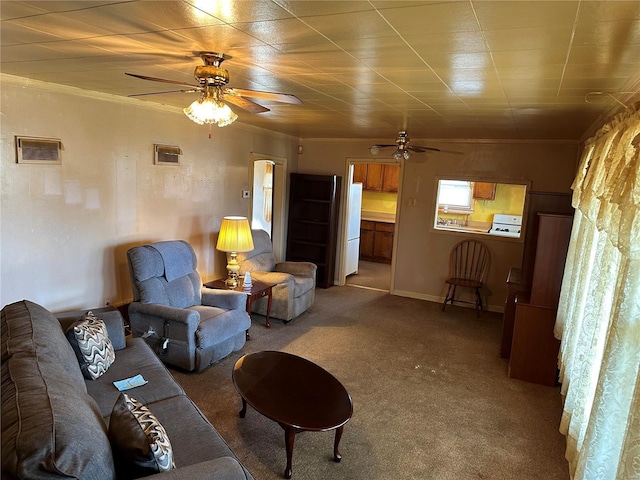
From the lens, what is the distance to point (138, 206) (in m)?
3.92

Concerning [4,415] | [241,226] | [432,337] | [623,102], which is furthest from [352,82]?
[432,337]

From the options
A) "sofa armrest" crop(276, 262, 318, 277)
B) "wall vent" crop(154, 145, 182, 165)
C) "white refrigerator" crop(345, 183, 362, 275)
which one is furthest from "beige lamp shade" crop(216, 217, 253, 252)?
"white refrigerator" crop(345, 183, 362, 275)

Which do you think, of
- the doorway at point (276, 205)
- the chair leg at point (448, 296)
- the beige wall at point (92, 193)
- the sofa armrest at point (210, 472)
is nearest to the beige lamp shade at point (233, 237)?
the beige wall at point (92, 193)

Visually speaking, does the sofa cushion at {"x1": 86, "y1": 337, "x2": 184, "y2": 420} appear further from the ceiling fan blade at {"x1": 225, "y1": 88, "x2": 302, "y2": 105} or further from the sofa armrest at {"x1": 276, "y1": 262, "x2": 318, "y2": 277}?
the sofa armrest at {"x1": 276, "y1": 262, "x2": 318, "y2": 277}

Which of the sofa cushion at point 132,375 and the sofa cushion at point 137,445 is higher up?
the sofa cushion at point 137,445

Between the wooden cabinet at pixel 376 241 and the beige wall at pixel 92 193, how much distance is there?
4.17 m

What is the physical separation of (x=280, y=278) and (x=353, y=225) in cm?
256

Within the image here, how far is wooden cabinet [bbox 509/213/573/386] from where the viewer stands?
11.1 feet

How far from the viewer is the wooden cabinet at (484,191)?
23.4 feet

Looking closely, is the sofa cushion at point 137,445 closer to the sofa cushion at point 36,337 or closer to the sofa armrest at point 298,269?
the sofa cushion at point 36,337

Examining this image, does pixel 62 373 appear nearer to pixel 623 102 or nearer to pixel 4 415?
pixel 4 415

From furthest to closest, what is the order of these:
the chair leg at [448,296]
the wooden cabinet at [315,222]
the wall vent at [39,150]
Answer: the wooden cabinet at [315,222], the chair leg at [448,296], the wall vent at [39,150]

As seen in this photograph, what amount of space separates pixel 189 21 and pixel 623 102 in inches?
100

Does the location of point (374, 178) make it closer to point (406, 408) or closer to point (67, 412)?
point (406, 408)
